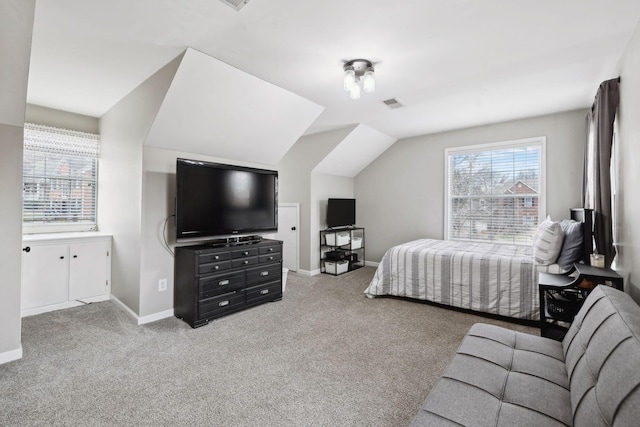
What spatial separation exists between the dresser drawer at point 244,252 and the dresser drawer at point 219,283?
0.60 ft

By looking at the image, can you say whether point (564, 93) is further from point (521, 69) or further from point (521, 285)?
point (521, 285)

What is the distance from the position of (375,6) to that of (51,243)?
13.3 feet

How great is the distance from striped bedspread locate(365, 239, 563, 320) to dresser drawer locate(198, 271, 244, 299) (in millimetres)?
1661

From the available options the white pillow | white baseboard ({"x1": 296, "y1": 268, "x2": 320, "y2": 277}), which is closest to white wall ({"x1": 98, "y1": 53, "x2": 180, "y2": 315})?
white baseboard ({"x1": 296, "y1": 268, "x2": 320, "y2": 277})

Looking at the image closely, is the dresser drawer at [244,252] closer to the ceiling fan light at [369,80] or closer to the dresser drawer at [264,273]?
the dresser drawer at [264,273]

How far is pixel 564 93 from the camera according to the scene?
11.2 feet

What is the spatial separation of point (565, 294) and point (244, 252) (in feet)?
9.71

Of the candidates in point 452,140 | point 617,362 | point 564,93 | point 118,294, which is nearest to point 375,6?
point 617,362

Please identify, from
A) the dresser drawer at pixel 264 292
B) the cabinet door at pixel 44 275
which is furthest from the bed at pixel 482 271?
the cabinet door at pixel 44 275

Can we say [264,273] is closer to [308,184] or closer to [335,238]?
[335,238]

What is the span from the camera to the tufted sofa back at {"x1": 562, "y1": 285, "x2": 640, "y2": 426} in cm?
89

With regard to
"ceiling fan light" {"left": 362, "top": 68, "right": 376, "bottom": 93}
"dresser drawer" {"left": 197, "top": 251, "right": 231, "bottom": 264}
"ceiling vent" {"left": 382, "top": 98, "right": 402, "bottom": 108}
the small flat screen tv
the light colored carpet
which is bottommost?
the light colored carpet

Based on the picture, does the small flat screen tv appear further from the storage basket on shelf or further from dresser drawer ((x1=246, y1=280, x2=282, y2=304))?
dresser drawer ((x1=246, y1=280, x2=282, y2=304))

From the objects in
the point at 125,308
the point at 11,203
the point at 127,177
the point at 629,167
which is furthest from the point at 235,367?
the point at 629,167
